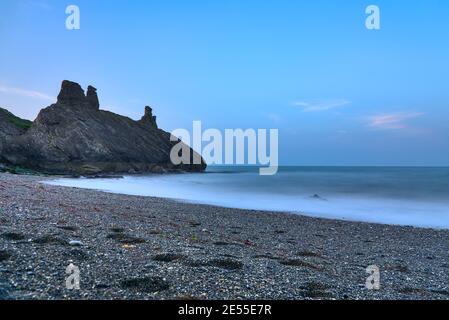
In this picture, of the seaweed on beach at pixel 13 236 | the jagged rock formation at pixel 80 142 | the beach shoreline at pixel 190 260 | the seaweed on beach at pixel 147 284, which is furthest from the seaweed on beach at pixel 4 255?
the jagged rock formation at pixel 80 142

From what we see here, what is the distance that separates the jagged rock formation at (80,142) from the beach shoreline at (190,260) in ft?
213

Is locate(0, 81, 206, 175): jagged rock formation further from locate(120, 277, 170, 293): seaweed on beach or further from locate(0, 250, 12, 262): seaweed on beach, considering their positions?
locate(120, 277, 170, 293): seaweed on beach

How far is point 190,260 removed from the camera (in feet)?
31.0

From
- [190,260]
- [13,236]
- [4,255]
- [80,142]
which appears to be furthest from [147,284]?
[80,142]

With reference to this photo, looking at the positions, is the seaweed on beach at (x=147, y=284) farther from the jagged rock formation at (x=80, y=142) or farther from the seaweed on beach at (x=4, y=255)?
the jagged rock formation at (x=80, y=142)

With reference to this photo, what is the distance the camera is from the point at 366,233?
19219 mm

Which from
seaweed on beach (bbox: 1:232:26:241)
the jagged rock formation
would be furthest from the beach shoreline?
the jagged rock formation

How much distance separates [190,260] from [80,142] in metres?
87.3

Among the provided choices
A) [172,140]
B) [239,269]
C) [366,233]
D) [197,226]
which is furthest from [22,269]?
[172,140]

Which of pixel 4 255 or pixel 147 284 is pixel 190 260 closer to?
pixel 147 284

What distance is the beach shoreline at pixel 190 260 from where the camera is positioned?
737cm
